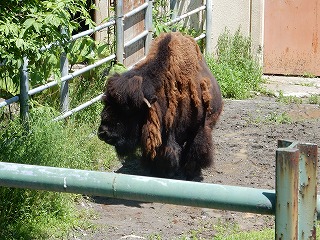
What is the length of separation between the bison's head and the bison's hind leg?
0.77 metres

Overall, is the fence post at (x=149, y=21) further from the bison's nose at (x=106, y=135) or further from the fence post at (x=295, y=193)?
the fence post at (x=295, y=193)

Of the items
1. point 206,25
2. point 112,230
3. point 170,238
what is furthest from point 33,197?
point 206,25

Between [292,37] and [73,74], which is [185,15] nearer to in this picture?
[292,37]

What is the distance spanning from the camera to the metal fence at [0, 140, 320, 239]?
224cm

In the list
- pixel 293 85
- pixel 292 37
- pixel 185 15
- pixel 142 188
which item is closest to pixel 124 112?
pixel 142 188

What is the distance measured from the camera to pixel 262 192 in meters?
2.29

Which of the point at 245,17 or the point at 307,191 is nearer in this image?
the point at 307,191

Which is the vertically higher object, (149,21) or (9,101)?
(9,101)

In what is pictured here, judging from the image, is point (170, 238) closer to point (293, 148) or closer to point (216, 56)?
point (293, 148)

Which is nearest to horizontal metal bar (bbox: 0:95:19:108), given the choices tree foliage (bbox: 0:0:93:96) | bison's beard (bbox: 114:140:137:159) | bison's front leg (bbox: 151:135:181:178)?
bison's beard (bbox: 114:140:137:159)

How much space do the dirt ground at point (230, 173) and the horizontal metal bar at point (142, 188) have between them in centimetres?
385

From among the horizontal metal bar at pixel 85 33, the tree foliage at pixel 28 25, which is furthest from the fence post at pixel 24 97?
the tree foliage at pixel 28 25

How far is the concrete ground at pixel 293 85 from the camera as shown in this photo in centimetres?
1184

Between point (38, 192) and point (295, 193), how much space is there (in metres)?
4.39
